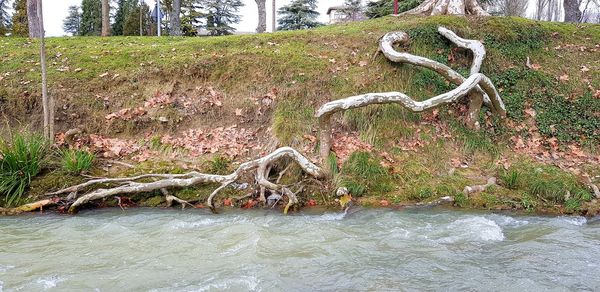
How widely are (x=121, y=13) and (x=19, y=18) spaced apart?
6.71m

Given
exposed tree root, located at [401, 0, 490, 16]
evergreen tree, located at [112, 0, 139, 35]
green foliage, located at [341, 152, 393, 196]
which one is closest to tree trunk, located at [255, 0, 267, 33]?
exposed tree root, located at [401, 0, 490, 16]

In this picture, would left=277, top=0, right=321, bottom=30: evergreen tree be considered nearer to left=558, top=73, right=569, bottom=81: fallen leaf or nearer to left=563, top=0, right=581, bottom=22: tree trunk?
left=563, top=0, right=581, bottom=22: tree trunk

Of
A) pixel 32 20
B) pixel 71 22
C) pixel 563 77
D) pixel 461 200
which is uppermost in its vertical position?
pixel 71 22

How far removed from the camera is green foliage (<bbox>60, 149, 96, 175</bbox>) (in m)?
7.61

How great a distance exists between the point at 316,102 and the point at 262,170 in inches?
98.9

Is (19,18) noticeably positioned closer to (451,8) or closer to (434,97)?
(451,8)

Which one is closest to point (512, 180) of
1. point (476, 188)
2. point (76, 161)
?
point (476, 188)

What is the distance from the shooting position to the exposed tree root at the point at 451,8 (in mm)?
12180

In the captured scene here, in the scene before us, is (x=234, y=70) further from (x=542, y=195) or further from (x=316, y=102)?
(x=542, y=195)

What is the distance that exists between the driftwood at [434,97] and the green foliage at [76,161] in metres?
3.94

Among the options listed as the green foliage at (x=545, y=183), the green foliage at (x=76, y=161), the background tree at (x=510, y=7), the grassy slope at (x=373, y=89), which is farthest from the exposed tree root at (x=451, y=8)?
the background tree at (x=510, y=7)

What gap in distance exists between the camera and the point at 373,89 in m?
9.47

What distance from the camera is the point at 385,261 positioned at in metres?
5.16

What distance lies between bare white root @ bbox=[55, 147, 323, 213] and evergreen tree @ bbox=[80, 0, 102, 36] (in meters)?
32.4
